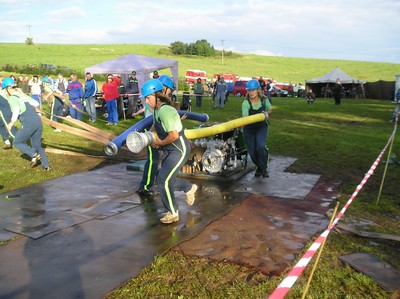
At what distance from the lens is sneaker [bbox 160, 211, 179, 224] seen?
5.81 m

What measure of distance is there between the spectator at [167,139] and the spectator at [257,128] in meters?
2.94

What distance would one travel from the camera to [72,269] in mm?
4375

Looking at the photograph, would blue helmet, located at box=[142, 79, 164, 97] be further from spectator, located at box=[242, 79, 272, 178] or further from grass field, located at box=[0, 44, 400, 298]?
spectator, located at box=[242, 79, 272, 178]

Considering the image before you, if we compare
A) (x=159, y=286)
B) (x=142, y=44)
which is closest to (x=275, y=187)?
(x=159, y=286)

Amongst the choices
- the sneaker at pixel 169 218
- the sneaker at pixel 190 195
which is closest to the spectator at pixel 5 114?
the sneaker at pixel 190 195

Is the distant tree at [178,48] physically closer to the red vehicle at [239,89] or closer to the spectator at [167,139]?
the red vehicle at [239,89]

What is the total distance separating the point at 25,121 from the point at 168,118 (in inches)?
181

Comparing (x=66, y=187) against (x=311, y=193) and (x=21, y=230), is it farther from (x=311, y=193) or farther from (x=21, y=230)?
(x=311, y=193)

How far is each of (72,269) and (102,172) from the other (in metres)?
4.77

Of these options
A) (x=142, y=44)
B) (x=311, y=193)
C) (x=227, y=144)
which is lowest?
(x=311, y=193)

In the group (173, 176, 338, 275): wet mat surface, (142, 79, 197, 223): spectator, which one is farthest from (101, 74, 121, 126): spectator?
(142, 79, 197, 223): spectator

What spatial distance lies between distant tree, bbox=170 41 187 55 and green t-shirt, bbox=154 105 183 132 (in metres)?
96.2

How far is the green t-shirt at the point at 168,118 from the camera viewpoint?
5.50 m

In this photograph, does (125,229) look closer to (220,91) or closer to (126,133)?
(126,133)
